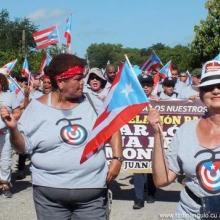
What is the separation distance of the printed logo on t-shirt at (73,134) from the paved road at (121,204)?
3.62 m

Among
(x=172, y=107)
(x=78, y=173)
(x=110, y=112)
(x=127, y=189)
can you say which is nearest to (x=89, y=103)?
(x=110, y=112)

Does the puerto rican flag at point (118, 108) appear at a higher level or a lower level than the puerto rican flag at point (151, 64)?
higher

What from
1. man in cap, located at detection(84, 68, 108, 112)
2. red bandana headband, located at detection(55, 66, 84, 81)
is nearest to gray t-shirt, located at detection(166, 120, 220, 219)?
red bandana headband, located at detection(55, 66, 84, 81)

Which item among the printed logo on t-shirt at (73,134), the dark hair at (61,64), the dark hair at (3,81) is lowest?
the printed logo on t-shirt at (73,134)

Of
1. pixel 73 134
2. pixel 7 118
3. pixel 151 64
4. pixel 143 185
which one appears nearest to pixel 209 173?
pixel 73 134

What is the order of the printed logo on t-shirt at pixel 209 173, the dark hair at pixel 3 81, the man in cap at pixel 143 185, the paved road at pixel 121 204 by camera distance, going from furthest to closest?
the man in cap at pixel 143 185
the paved road at pixel 121 204
the dark hair at pixel 3 81
the printed logo on t-shirt at pixel 209 173

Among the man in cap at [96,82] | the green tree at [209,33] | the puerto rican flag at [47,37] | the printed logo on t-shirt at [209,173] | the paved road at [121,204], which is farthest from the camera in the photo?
the green tree at [209,33]

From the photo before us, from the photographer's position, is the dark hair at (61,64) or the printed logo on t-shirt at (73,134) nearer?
the printed logo on t-shirt at (73,134)

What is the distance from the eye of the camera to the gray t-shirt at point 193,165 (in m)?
3.37

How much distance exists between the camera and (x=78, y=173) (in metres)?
4.03

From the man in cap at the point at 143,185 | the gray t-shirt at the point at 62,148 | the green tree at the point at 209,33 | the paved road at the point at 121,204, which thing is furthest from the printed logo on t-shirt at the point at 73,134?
the green tree at the point at 209,33

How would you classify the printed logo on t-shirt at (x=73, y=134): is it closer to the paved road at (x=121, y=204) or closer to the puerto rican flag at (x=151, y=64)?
the paved road at (x=121, y=204)

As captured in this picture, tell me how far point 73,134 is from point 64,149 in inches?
4.6

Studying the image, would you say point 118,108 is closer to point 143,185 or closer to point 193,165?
point 193,165
